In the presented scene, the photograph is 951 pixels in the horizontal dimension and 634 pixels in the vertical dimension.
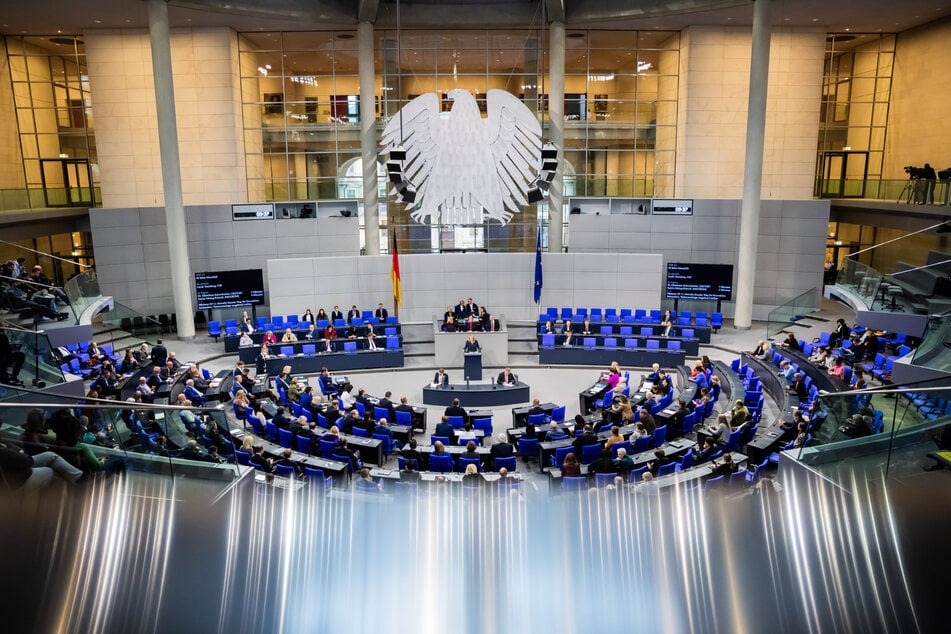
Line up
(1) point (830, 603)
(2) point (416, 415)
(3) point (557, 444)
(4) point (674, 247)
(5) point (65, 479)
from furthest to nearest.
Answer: (4) point (674, 247) < (2) point (416, 415) < (3) point (557, 444) < (5) point (65, 479) < (1) point (830, 603)

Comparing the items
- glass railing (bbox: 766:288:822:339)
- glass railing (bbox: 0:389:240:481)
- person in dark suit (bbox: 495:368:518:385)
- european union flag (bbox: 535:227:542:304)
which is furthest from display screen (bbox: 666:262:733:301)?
glass railing (bbox: 0:389:240:481)

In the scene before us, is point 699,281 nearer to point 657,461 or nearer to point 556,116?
point 556,116

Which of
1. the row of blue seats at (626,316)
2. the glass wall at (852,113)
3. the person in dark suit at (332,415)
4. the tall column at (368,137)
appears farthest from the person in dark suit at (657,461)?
A: the glass wall at (852,113)

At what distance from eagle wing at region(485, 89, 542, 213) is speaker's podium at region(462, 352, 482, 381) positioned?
16.3 feet

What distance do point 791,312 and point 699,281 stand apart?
296 cm

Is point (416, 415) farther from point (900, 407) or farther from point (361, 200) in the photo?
point (361, 200)

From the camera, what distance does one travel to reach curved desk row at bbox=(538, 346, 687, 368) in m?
18.0

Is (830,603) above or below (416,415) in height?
above

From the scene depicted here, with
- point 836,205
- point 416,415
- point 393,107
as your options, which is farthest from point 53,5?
point 836,205

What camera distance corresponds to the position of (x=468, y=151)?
18.8 metres

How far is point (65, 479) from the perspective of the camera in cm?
569

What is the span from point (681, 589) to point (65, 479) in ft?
17.0

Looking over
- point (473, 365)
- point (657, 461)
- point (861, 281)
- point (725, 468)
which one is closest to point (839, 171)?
point (861, 281)

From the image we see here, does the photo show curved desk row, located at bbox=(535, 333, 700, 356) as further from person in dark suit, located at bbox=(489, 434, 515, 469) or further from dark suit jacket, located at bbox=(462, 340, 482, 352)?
person in dark suit, located at bbox=(489, 434, 515, 469)
